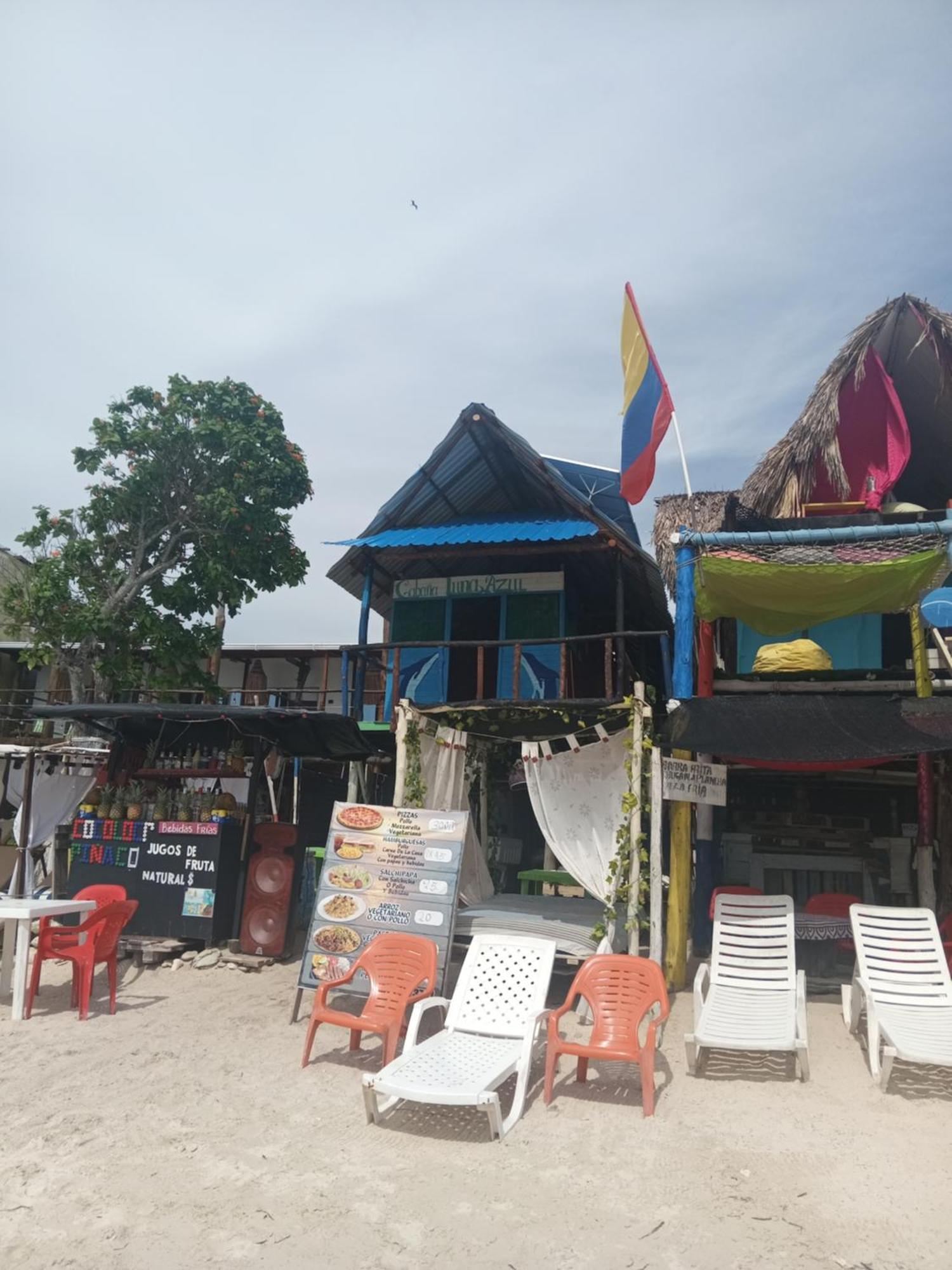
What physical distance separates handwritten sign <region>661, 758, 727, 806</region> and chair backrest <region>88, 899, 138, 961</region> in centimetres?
452

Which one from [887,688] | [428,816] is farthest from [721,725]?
[428,816]

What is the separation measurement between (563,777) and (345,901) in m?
2.24

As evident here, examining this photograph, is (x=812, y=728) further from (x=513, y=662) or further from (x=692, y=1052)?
(x=513, y=662)

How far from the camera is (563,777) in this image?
8.14 meters

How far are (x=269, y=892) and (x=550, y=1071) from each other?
4.70 meters

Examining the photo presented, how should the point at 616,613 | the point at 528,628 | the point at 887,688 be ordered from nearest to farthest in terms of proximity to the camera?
the point at 887,688
the point at 616,613
the point at 528,628

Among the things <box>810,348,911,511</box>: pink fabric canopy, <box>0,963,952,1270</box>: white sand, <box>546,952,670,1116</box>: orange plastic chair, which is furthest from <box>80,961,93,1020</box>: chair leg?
<box>810,348,911,511</box>: pink fabric canopy

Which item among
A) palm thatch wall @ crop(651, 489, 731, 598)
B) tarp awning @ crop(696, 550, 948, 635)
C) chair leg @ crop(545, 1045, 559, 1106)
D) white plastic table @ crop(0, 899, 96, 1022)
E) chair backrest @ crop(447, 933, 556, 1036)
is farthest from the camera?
palm thatch wall @ crop(651, 489, 731, 598)

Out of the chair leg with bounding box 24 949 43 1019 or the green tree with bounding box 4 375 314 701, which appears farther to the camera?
the green tree with bounding box 4 375 314 701

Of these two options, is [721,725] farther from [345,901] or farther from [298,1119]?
[298,1119]

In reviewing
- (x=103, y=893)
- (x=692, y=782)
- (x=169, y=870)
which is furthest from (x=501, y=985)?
(x=169, y=870)

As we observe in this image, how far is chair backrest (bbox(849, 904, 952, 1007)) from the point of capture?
20.5 ft

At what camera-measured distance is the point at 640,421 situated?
9000 millimetres

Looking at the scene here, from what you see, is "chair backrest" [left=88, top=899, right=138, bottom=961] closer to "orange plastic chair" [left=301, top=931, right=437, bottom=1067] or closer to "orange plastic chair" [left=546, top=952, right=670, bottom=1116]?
"orange plastic chair" [left=301, top=931, right=437, bottom=1067]
